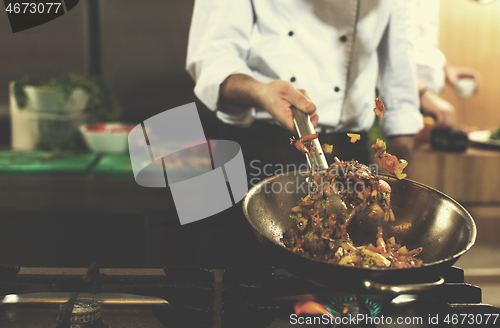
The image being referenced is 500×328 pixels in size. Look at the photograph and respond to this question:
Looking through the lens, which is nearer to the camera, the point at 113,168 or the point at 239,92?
the point at 239,92

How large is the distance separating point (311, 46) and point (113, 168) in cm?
70

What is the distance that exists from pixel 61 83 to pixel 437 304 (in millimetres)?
1262

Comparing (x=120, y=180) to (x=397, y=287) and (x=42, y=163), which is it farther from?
(x=397, y=287)

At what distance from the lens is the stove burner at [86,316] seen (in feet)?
1.73

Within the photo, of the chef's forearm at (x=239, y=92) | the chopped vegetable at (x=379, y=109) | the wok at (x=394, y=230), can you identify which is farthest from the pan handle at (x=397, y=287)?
the chef's forearm at (x=239, y=92)

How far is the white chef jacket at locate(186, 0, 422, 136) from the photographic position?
0.95 meters

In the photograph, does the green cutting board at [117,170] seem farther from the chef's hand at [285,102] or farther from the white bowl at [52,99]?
the chef's hand at [285,102]

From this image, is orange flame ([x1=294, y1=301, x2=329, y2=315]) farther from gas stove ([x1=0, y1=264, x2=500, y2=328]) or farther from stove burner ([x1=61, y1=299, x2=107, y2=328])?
stove burner ([x1=61, y1=299, x2=107, y2=328])

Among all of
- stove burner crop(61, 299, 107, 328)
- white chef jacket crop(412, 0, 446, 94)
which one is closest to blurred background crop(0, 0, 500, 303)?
white chef jacket crop(412, 0, 446, 94)

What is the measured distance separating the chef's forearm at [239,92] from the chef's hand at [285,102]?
0.13ft

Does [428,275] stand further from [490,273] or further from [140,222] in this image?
[490,273]

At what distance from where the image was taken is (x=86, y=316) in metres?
0.53

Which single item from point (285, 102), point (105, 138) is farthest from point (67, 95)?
point (285, 102)

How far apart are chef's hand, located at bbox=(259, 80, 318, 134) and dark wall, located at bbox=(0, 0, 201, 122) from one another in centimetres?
71
